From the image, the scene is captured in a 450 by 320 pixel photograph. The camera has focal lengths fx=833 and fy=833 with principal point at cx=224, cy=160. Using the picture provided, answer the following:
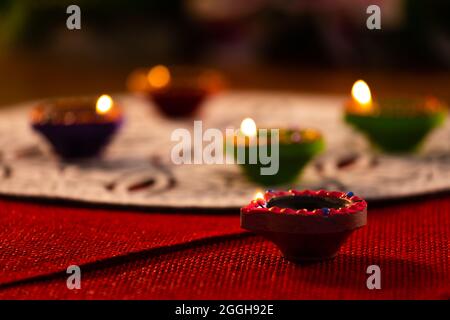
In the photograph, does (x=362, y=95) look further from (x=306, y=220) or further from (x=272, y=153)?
(x=306, y=220)

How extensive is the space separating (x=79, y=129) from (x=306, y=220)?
0.76 metres

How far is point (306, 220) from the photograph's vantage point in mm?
961

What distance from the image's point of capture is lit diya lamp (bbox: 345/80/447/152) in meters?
1.65

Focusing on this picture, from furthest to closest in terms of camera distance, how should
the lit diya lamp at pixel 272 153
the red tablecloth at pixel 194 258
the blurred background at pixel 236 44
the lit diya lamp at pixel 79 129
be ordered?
the blurred background at pixel 236 44
the lit diya lamp at pixel 79 129
the lit diya lamp at pixel 272 153
the red tablecloth at pixel 194 258

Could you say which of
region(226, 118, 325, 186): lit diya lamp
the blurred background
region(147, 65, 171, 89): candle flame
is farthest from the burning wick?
the blurred background

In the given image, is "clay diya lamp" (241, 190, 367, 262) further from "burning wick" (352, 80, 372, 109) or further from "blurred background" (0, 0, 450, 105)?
"blurred background" (0, 0, 450, 105)

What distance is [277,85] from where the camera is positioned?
3064mm

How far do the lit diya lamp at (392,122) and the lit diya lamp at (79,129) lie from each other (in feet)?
1.59

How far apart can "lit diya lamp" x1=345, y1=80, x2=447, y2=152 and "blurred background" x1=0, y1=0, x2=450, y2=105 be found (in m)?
1.15

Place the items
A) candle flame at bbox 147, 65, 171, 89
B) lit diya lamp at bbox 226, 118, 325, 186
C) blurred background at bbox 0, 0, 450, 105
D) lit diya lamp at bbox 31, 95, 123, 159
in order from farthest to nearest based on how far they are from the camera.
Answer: blurred background at bbox 0, 0, 450, 105 < candle flame at bbox 147, 65, 171, 89 < lit diya lamp at bbox 31, 95, 123, 159 < lit diya lamp at bbox 226, 118, 325, 186

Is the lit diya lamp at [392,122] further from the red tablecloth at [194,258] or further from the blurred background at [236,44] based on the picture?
the blurred background at [236,44]

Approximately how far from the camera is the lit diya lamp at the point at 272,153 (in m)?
1.41

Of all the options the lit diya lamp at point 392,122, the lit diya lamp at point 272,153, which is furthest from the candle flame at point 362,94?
the lit diya lamp at point 272,153

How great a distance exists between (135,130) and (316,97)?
0.78 meters
